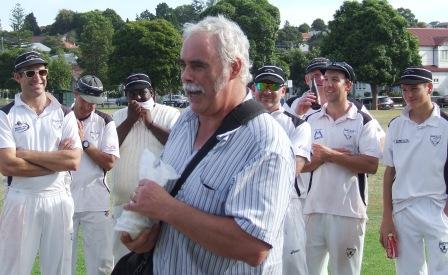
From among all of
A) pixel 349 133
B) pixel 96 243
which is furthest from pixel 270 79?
pixel 96 243

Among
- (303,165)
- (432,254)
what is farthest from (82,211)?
(432,254)

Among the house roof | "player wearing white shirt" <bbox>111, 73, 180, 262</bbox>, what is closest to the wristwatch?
"player wearing white shirt" <bbox>111, 73, 180, 262</bbox>

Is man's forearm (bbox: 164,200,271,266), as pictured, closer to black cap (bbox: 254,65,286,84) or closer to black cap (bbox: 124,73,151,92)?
black cap (bbox: 254,65,286,84)

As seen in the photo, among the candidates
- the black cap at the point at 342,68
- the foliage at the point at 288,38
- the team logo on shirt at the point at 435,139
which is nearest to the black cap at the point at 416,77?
the team logo on shirt at the point at 435,139

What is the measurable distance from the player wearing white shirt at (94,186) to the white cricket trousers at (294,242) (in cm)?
219

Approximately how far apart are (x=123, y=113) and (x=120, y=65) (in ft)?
231

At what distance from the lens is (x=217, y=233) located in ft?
9.79

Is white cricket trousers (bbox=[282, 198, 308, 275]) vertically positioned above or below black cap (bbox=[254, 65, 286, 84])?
below

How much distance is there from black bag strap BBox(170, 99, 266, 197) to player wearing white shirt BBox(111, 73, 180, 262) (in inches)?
161

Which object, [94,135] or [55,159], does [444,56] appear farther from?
[55,159]

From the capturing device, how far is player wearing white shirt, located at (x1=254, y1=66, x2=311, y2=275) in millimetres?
6062

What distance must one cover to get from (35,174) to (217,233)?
387cm

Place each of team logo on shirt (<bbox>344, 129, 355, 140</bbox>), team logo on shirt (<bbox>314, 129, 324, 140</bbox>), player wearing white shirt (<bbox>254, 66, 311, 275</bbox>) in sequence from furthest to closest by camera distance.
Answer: team logo on shirt (<bbox>314, 129, 324, 140</bbox>) → team logo on shirt (<bbox>344, 129, 355, 140</bbox>) → player wearing white shirt (<bbox>254, 66, 311, 275</bbox>)

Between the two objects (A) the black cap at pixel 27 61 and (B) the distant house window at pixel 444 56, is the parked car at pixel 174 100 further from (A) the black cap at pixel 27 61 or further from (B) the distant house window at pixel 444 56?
(A) the black cap at pixel 27 61
